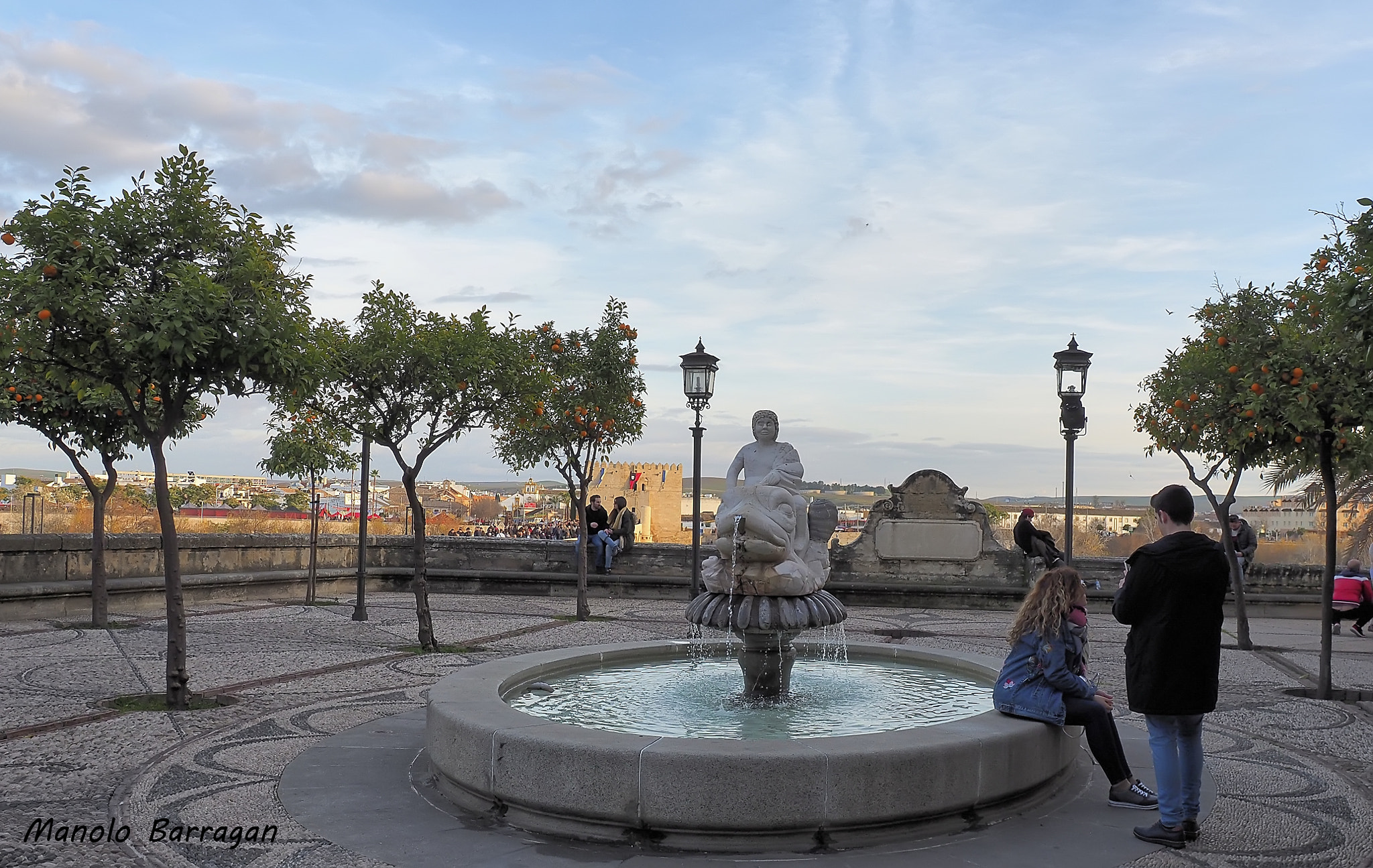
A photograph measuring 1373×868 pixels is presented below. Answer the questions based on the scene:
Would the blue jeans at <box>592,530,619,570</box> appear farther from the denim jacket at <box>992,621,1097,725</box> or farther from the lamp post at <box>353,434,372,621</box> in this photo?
the denim jacket at <box>992,621,1097,725</box>

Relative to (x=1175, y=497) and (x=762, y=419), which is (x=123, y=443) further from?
(x=1175, y=497)

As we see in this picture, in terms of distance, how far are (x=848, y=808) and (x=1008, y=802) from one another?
1.10 meters

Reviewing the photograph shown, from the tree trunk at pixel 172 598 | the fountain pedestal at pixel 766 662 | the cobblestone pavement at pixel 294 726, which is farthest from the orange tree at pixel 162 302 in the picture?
the fountain pedestal at pixel 766 662

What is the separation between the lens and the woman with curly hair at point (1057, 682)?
5582 mm

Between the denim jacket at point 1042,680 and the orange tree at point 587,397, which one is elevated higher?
the orange tree at point 587,397

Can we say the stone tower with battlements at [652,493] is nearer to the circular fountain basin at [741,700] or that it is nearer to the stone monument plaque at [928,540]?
the stone monument plaque at [928,540]

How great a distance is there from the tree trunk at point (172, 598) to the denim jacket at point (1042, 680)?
569 centimetres

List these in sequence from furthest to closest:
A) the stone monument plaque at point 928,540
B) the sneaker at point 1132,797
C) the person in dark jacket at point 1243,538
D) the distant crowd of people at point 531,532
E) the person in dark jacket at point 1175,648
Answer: the distant crowd of people at point 531,532 → the stone monument plaque at point 928,540 → the person in dark jacket at point 1243,538 → the sneaker at point 1132,797 → the person in dark jacket at point 1175,648

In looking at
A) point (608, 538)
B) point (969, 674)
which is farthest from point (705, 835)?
point (608, 538)

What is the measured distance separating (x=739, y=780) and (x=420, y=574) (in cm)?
786

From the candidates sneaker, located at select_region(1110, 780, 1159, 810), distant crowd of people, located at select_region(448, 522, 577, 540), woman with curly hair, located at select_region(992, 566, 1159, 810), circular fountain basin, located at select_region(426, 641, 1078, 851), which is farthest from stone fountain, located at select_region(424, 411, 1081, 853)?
distant crowd of people, located at select_region(448, 522, 577, 540)

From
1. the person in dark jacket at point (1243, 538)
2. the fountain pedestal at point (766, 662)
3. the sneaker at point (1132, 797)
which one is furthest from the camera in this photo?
the person in dark jacket at point (1243, 538)

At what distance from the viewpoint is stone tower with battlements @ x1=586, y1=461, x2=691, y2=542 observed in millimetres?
57219

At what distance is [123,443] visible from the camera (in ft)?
43.5
